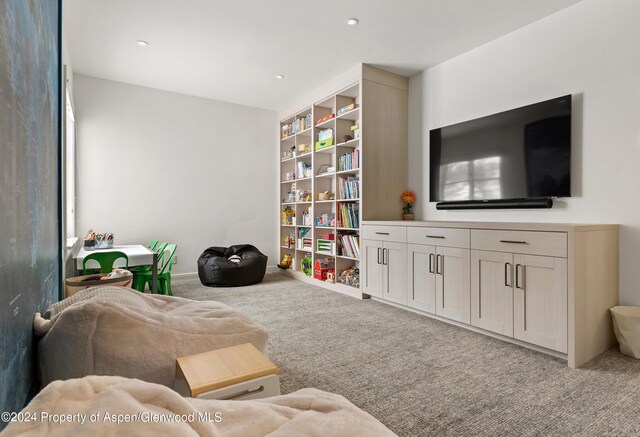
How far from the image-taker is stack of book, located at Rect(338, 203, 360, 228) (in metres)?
4.02

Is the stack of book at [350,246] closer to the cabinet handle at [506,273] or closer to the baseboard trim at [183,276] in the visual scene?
the cabinet handle at [506,273]

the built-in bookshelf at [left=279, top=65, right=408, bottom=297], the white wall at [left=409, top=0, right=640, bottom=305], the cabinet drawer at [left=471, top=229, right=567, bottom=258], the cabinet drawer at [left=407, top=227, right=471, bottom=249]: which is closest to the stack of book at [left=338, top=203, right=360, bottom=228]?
the built-in bookshelf at [left=279, top=65, right=408, bottom=297]

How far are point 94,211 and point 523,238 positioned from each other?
4645 mm

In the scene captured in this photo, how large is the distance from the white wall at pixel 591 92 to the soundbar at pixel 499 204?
0.09 metres

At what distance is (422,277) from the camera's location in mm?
3139

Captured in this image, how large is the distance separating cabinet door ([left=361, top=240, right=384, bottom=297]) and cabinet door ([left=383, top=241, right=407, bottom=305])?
76 millimetres

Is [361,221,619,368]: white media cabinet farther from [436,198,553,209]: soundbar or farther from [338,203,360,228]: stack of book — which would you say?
[338,203,360,228]: stack of book

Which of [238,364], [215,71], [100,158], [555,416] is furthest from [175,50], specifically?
[555,416]

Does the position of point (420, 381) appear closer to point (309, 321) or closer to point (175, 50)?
point (309, 321)

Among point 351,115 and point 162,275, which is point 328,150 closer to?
point 351,115

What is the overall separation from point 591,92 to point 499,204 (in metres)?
1.07

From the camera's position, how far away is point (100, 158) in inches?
168

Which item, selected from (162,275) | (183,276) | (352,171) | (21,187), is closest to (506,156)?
(352,171)

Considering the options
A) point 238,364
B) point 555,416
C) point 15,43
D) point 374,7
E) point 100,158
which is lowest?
point 555,416
